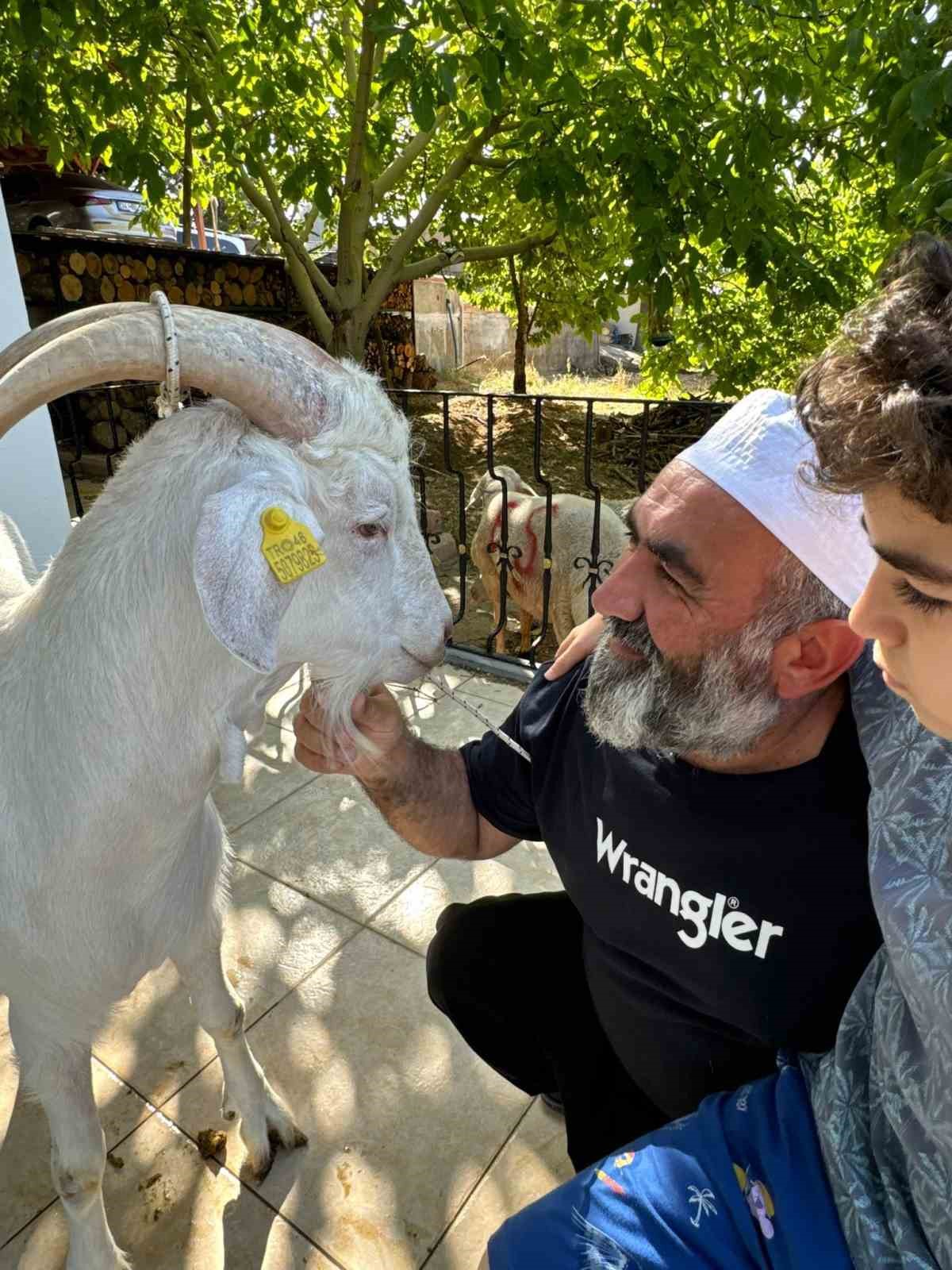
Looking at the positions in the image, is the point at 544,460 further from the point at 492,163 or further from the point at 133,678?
the point at 133,678

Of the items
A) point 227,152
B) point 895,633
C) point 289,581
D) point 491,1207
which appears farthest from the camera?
Result: point 227,152

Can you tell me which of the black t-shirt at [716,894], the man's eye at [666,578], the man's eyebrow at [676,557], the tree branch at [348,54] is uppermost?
the tree branch at [348,54]

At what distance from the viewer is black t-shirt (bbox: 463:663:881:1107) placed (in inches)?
48.6

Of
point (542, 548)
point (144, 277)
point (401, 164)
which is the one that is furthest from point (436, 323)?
point (542, 548)

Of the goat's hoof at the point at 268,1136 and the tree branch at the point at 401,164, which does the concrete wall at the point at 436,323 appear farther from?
the goat's hoof at the point at 268,1136

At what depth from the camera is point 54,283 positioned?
23.6 feet

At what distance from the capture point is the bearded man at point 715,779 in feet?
4.09

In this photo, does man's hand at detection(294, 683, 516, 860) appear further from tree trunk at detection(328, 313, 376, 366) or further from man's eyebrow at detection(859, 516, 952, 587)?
tree trunk at detection(328, 313, 376, 366)

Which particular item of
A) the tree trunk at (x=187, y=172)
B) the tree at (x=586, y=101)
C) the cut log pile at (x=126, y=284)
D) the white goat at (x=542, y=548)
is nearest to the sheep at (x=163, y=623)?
the tree at (x=586, y=101)

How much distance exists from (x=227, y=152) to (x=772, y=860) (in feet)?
16.4

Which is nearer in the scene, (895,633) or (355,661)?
(895,633)

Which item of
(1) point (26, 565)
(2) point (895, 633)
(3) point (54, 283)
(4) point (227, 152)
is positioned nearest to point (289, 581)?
(2) point (895, 633)

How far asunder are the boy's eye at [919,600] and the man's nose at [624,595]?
564mm

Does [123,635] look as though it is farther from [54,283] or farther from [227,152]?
[54,283]
